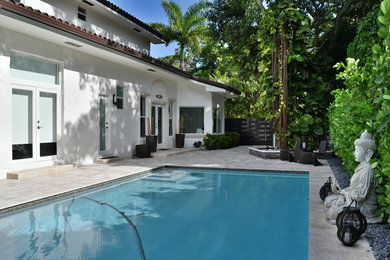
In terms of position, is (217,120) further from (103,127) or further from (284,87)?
(103,127)

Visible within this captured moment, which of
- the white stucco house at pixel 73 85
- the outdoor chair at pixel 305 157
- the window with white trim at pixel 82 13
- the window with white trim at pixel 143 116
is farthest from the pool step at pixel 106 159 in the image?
→ the outdoor chair at pixel 305 157

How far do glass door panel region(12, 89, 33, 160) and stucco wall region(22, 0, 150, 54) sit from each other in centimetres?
354

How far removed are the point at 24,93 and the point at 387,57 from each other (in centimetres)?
887

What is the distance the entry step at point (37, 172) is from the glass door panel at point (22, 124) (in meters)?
0.56

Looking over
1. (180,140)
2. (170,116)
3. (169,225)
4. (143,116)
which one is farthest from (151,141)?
(169,225)

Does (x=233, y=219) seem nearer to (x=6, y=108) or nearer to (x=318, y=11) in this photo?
(x=6, y=108)

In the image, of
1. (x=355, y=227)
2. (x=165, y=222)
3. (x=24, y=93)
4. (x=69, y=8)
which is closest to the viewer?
(x=355, y=227)

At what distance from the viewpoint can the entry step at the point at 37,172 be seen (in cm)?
821

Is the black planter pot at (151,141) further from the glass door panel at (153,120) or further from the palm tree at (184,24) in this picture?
the palm tree at (184,24)

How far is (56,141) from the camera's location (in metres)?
10.1

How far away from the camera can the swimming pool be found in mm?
4332

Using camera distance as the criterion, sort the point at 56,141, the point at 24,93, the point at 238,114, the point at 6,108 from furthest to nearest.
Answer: the point at 238,114 → the point at 56,141 → the point at 24,93 → the point at 6,108

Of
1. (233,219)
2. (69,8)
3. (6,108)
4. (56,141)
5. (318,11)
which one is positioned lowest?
(233,219)

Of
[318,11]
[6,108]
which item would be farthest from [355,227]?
[318,11]
